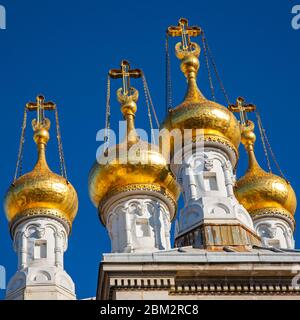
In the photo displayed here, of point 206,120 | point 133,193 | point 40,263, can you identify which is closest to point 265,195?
point 133,193

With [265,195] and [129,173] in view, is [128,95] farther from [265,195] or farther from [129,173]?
[265,195]

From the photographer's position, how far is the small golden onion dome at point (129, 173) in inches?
794

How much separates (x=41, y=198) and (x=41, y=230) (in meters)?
0.71

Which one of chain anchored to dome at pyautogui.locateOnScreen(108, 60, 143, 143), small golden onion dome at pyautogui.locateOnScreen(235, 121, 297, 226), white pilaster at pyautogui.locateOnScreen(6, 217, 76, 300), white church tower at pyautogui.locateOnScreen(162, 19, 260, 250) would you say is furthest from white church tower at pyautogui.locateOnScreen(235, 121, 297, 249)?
white pilaster at pyautogui.locateOnScreen(6, 217, 76, 300)

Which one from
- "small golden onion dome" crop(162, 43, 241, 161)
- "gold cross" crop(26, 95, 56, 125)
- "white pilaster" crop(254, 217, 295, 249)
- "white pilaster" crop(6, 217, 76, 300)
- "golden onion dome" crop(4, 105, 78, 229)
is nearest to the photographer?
"small golden onion dome" crop(162, 43, 241, 161)

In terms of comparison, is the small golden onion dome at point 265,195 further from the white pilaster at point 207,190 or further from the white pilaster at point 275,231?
the white pilaster at point 207,190

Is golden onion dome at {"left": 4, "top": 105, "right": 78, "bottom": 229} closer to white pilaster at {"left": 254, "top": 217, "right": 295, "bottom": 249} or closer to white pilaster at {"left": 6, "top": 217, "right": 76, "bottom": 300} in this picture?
white pilaster at {"left": 6, "top": 217, "right": 76, "bottom": 300}

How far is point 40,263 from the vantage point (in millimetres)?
20344

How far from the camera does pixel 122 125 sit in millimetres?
21781

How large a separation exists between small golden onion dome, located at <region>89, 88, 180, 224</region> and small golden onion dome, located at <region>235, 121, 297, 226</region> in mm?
2298

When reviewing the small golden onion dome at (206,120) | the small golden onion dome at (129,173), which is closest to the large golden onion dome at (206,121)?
the small golden onion dome at (206,120)

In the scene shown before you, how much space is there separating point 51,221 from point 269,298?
8.49 meters

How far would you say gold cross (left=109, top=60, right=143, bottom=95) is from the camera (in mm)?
22845
